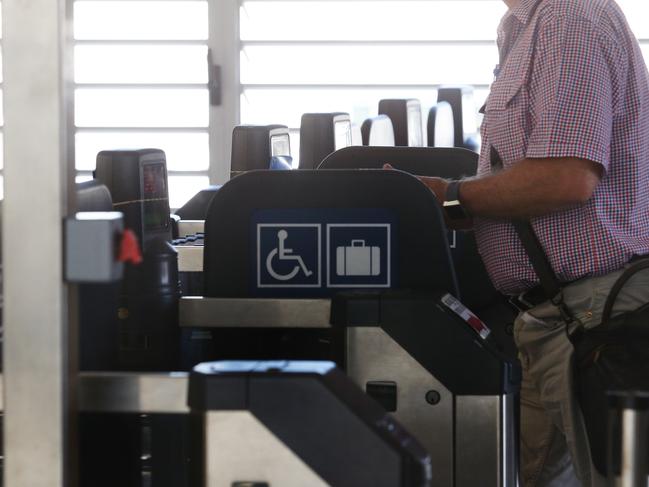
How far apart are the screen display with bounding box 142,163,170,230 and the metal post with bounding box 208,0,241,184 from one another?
4809 millimetres

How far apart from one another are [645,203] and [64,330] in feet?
4.24

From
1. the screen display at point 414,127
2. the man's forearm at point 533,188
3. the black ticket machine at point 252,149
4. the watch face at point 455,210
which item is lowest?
the watch face at point 455,210

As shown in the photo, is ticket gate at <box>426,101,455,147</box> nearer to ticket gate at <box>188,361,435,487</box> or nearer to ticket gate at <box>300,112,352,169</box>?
ticket gate at <box>300,112,352,169</box>

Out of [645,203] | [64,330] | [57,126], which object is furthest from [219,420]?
[645,203]

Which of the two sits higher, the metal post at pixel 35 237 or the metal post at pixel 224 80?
the metal post at pixel 224 80

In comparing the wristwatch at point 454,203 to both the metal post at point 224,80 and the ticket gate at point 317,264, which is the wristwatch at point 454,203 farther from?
the metal post at point 224,80

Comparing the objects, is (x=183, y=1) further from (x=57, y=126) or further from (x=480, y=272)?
(x=57, y=126)

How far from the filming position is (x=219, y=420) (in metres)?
1.09

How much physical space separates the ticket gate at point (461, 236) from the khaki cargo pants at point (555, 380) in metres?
0.27

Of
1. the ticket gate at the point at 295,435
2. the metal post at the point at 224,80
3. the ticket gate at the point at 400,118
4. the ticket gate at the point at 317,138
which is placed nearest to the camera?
the ticket gate at the point at 295,435

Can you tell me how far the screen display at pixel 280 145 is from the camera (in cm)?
311

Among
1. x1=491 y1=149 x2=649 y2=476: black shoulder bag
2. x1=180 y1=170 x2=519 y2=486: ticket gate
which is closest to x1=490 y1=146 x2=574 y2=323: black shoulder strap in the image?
x1=491 y1=149 x2=649 y2=476: black shoulder bag

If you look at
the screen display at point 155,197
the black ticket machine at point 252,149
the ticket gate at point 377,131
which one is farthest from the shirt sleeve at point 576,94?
the ticket gate at point 377,131

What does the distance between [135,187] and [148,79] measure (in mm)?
5158
